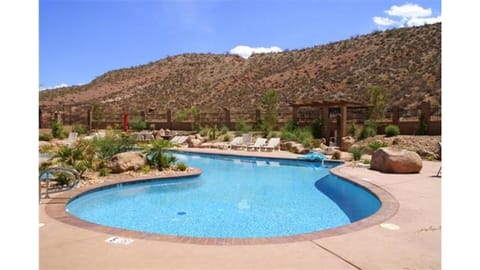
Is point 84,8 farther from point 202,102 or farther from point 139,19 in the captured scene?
point 202,102

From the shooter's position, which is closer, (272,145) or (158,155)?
(158,155)

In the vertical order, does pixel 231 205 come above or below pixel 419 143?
below

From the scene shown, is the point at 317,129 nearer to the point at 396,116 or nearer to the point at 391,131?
the point at 391,131

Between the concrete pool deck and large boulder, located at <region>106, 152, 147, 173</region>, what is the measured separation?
4.13 m

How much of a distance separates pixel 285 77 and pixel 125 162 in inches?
1086

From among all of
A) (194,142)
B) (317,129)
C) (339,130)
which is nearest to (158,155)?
(194,142)

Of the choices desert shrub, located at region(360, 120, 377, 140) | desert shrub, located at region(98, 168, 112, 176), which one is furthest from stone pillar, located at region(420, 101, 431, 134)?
desert shrub, located at region(98, 168, 112, 176)

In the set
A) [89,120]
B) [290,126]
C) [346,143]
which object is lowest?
[346,143]

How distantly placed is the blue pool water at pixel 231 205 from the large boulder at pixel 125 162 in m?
0.76

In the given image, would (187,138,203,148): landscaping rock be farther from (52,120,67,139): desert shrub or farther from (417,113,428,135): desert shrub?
(417,113,428,135): desert shrub

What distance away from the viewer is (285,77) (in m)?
35.0
